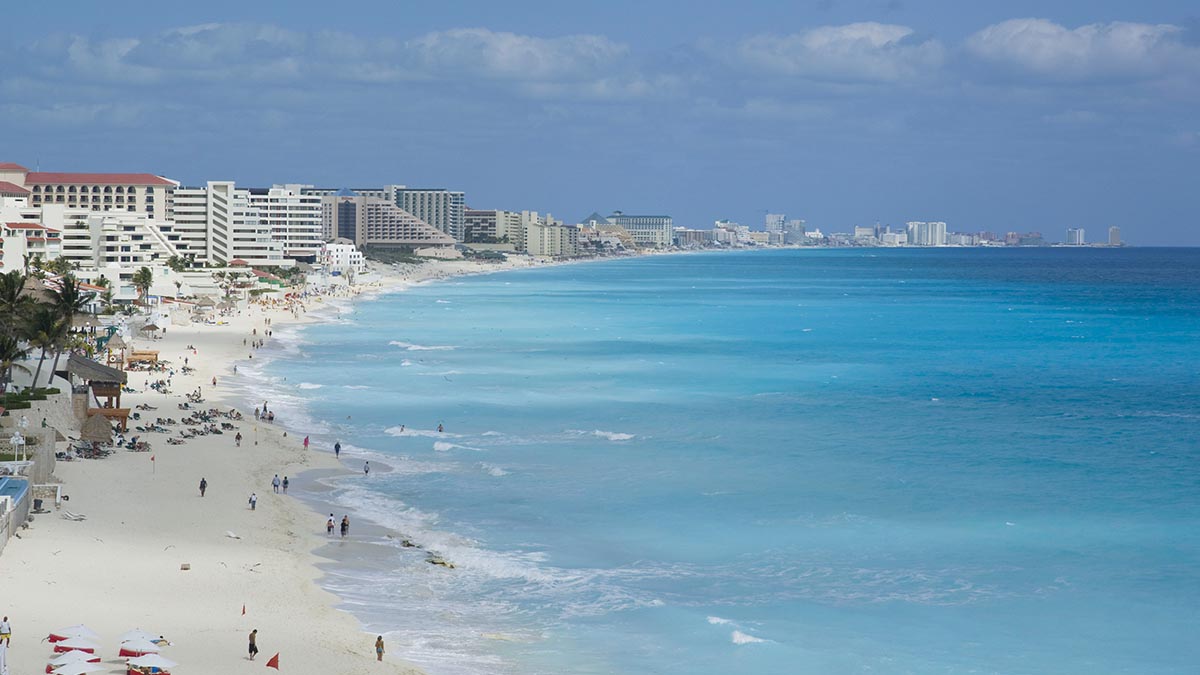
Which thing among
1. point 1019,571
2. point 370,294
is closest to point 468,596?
point 1019,571

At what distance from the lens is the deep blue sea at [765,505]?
24.7 meters

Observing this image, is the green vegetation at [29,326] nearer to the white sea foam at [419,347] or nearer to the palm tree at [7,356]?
the palm tree at [7,356]

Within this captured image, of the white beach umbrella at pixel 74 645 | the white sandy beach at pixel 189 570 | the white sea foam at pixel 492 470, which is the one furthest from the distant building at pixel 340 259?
the white beach umbrella at pixel 74 645

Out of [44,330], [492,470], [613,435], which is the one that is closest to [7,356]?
[44,330]

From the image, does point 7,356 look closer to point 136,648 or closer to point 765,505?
point 136,648

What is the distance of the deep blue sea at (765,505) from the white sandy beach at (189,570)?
51.4 inches

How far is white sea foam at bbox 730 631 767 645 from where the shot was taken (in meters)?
24.4

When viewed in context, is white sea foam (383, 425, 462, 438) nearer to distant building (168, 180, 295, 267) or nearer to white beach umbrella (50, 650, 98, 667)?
white beach umbrella (50, 650, 98, 667)

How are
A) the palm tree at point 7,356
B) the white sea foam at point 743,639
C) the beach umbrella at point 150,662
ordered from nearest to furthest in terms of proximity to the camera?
the beach umbrella at point 150,662 < the white sea foam at point 743,639 < the palm tree at point 7,356

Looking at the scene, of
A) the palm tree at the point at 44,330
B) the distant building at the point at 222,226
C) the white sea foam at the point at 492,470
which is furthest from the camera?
the distant building at the point at 222,226

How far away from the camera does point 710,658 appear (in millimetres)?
23625

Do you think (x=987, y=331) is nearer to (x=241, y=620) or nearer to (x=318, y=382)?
(x=318, y=382)

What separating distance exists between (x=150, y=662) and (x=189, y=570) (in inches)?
280

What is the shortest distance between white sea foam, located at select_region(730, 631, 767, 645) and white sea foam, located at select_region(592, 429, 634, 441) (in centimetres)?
2104
